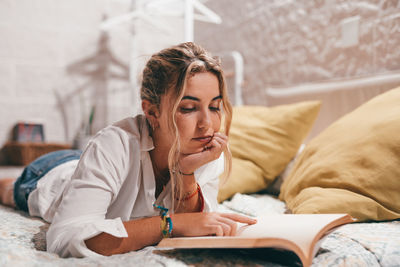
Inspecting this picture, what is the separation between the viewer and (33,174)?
1.27 metres

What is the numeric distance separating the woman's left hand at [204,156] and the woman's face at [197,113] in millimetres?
13

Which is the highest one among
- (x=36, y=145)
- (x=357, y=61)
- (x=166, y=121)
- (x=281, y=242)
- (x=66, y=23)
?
(x=66, y=23)

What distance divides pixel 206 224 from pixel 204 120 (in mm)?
227

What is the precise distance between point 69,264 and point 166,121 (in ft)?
1.18

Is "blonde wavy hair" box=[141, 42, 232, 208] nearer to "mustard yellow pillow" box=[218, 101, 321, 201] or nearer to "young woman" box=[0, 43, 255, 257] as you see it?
"young woman" box=[0, 43, 255, 257]

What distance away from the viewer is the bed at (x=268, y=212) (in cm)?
59

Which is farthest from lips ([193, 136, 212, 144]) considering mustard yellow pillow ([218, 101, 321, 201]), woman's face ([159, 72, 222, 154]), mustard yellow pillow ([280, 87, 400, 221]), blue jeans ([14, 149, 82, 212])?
blue jeans ([14, 149, 82, 212])

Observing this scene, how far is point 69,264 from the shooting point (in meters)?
0.55

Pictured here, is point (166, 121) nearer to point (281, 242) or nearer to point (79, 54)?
point (281, 242)

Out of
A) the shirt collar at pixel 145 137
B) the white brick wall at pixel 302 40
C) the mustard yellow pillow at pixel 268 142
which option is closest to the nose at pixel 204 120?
the shirt collar at pixel 145 137

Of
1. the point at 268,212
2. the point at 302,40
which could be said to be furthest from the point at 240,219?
the point at 302,40

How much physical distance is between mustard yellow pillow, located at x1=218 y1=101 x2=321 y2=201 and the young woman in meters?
0.48

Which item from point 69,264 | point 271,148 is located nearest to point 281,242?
point 69,264

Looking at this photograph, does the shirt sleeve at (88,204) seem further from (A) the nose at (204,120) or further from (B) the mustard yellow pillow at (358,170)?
(B) the mustard yellow pillow at (358,170)
